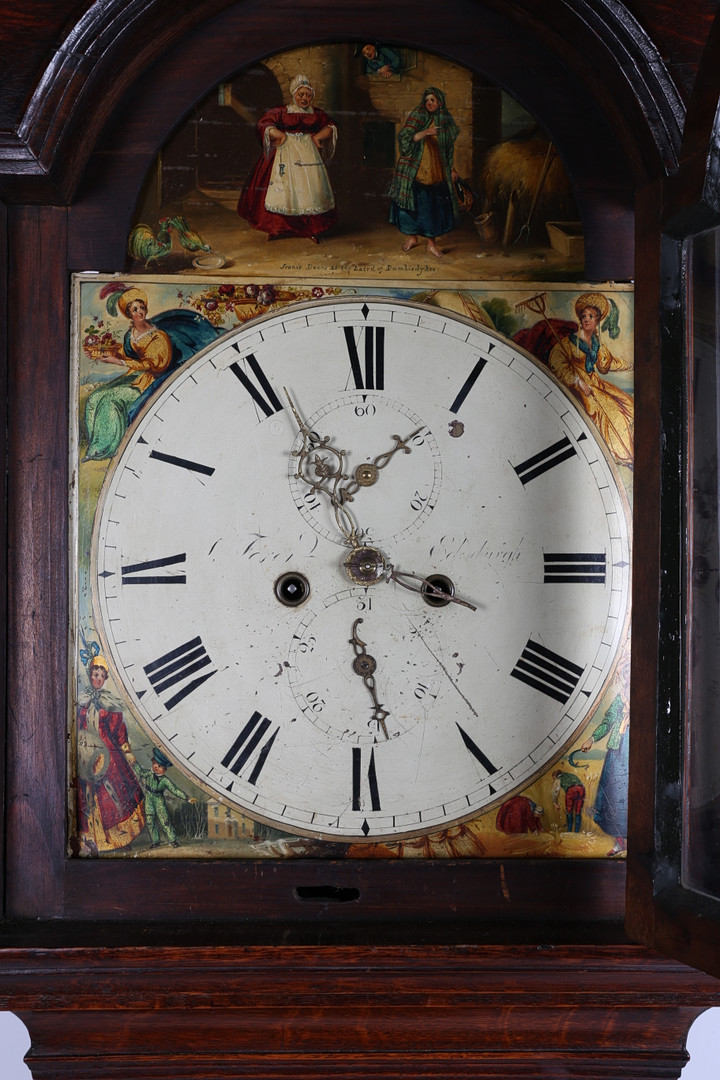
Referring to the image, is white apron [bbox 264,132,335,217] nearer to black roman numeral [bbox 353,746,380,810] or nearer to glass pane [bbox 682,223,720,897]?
glass pane [bbox 682,223,720,897]

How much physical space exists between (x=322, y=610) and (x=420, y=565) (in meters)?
0.15

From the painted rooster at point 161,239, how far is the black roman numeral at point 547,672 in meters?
0.75

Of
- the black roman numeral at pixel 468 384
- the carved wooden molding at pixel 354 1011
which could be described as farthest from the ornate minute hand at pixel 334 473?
the carved wooden molding at pixel 354 1011

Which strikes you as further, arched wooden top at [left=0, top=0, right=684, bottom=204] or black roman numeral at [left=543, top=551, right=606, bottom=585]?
black roman numeral at [left=543, top=551, right=606, bottom=585]

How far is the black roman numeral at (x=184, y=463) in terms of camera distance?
154 cm

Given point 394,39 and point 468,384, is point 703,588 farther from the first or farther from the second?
point 394,39

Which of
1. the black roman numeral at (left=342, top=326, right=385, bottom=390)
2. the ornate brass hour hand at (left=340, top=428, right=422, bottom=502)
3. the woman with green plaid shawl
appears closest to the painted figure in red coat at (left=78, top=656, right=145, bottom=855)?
the ornate brass hour hand at (left=340, top=428, right=422, bottom=502)

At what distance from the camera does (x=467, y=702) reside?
1536mm

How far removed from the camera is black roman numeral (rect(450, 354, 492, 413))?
156 centimetres

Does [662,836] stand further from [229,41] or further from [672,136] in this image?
[229,41]

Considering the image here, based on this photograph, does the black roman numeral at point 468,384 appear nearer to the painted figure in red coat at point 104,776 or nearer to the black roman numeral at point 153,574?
the black roman numeral at point 153,574

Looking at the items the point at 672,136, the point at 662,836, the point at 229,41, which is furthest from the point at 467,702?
the point at 229,41

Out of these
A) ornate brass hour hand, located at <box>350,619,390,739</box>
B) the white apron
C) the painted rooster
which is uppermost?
the white apron

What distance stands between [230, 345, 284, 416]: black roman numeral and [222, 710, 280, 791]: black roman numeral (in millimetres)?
431
